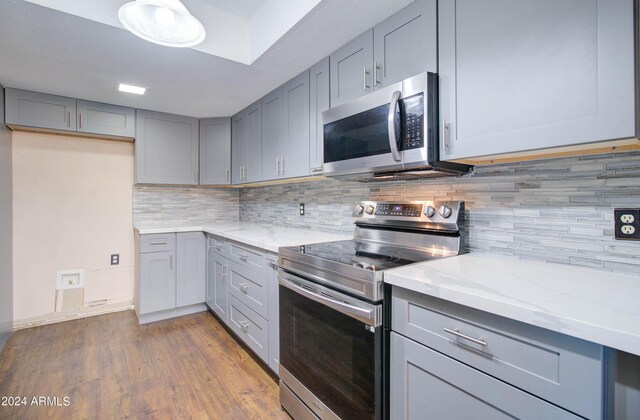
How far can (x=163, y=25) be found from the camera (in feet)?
4.45

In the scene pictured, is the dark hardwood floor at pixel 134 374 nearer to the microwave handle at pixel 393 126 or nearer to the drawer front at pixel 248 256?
the drawer front at pixel 248 256

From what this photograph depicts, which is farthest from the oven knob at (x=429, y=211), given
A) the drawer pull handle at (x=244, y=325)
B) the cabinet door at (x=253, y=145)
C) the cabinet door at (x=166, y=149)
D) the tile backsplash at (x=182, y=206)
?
the tile backsplash at (x=182, y=206)

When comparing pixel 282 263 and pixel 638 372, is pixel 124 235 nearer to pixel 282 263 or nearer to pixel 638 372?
pixel 282 263

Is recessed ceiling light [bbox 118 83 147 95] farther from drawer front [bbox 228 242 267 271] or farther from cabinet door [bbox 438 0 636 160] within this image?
cabinet door [bbox 438 0 636 160]

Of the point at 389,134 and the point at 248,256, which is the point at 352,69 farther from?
the point at 248,256

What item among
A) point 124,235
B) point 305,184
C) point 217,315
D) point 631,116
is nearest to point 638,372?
point 631,116

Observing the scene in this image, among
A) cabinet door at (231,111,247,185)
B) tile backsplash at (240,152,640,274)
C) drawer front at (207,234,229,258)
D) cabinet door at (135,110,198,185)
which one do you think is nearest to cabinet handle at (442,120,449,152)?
tile backsplash at (240,152,640,274)

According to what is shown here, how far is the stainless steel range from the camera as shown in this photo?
1124mm

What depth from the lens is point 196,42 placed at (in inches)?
56.0

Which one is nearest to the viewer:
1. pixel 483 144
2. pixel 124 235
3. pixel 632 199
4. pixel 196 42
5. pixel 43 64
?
pixel 632 199

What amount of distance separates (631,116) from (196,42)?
1.65 meters

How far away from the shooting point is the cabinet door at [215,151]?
335 cm

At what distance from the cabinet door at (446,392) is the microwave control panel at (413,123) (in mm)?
803

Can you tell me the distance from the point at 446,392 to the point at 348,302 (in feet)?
1.42
